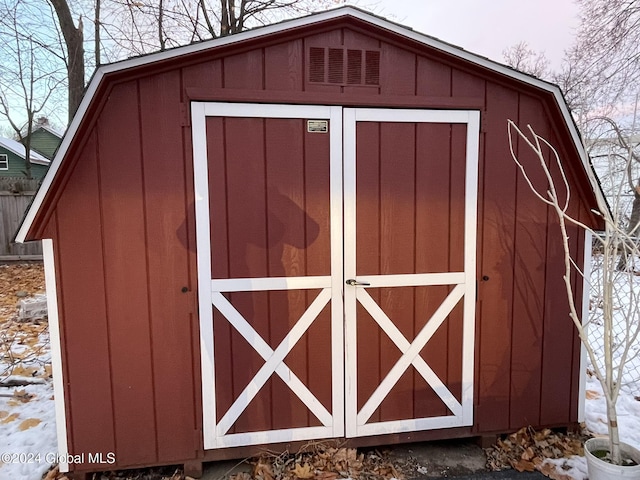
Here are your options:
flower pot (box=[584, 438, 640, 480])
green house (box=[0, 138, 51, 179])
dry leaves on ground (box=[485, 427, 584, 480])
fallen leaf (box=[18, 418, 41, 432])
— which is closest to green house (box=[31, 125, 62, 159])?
green house (box=[0, 138, 51, 179])

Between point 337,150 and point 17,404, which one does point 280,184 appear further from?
point 17,404

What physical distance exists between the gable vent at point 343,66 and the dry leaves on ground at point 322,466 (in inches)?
92.9

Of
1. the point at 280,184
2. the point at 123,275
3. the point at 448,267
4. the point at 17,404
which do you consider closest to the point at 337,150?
the point at 280,184

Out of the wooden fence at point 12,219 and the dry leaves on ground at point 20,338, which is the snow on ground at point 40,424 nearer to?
the dry leaves on ground at point 20,338

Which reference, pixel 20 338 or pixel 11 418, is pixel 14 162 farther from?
pixel 11 418

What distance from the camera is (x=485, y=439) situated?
259 cm

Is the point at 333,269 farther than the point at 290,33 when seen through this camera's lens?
Yes

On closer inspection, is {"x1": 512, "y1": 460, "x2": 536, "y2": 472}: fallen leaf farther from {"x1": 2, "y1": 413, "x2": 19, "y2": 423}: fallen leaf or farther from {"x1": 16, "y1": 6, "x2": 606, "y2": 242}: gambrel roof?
Result: {"x1": 2, "y1": 413, "x2": 19, "y2": 423}: fallen leaf

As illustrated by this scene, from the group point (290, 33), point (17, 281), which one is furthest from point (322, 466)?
point (17, 281)

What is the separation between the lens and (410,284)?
2.46 m

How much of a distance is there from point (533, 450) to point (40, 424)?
350 centimetres

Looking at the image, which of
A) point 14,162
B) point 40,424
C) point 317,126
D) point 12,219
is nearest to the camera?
point 317,126

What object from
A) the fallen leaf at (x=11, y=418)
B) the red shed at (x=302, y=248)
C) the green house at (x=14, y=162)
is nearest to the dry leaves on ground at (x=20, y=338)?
the fallen leaf at (x=11, y=418)

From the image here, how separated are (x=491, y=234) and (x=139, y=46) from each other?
25.4 feet
